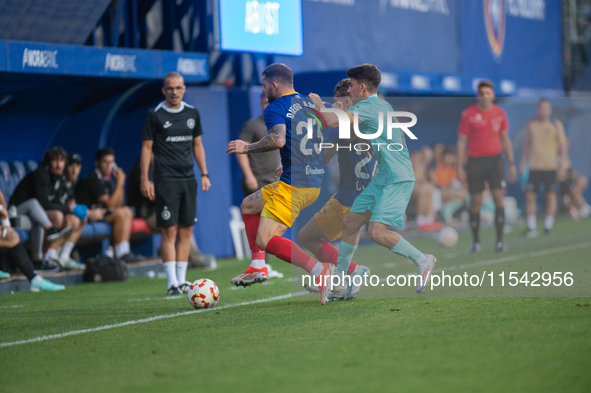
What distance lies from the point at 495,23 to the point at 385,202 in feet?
51.4

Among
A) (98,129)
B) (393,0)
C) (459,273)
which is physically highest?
(393,0)

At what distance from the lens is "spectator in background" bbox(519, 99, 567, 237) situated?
12914 mm

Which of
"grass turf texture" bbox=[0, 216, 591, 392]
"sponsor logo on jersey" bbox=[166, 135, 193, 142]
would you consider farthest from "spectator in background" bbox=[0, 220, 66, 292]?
"sponsor logo on jersey" bbox=[166, 135, 193, 142]

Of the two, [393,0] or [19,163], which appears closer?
[19,163]

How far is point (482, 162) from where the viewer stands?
34.4ft

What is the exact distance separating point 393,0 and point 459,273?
10.4 meters

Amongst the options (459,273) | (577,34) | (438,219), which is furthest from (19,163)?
(577,34)

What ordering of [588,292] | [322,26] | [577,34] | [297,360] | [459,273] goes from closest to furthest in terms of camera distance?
[297,360], [588,292], [459,273], [322,26], [577,34]

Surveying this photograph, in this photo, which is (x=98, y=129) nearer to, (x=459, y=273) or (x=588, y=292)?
(x=459, y=273)

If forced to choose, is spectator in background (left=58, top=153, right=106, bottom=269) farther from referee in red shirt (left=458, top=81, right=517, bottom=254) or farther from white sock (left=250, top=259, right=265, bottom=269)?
referee in red shirt (left=458, top=81, right=517, bottom=254)

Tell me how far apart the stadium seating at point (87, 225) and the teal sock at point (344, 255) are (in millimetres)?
4820

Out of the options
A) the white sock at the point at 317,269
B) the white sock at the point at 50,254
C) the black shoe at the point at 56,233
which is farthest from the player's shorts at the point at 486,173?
the white sock at the point at 50,254

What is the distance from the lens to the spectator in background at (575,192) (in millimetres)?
18281

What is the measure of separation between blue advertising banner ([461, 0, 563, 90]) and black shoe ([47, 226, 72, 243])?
12.8 meters
